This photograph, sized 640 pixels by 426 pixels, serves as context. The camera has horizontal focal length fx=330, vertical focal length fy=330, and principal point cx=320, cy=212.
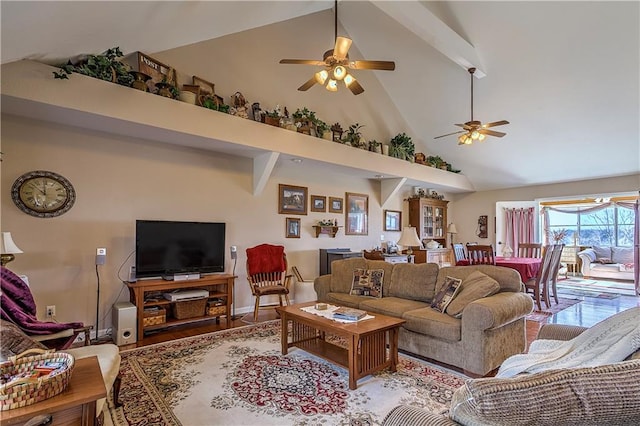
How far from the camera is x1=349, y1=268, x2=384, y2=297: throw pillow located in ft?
12.8

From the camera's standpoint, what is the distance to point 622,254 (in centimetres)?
905

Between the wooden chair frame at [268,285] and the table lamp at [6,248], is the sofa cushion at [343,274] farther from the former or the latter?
the table lamp at [6,248]

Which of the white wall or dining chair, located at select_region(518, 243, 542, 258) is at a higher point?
the white wall

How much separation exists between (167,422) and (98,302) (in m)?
2.35

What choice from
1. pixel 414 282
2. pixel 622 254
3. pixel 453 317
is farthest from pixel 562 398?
pixel 622 254

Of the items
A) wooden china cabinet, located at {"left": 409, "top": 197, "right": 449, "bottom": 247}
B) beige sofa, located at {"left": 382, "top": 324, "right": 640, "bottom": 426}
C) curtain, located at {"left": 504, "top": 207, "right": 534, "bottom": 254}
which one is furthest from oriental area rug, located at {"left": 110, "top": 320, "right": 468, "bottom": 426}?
curtain, located at {"left": 504, "top": 207, "right": 534, "bottom": 254}

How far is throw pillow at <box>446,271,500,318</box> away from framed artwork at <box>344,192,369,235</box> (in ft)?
11.4

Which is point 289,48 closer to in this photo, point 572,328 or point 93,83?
point 93,83

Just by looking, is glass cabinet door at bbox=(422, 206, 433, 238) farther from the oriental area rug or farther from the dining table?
the oriental area rug

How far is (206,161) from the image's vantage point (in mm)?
4723

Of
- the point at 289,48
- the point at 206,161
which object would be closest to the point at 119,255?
A: the point at 206,161

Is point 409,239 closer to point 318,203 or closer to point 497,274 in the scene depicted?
point 318,203

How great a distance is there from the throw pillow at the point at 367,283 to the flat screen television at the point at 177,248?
1.84 m

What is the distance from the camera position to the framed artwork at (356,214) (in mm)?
6531
